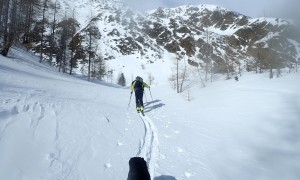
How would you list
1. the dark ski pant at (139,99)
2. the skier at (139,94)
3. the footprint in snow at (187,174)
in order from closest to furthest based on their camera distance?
the footprint in snow at (187,174) → the skier at (139,94) → the dark ski pant at (139,99)

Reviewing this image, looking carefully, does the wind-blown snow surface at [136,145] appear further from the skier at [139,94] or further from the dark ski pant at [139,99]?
the dark ski pant at [139,99]

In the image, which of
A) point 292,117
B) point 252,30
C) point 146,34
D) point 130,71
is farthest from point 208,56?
point 252,30

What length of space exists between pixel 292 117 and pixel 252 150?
4.91 metres

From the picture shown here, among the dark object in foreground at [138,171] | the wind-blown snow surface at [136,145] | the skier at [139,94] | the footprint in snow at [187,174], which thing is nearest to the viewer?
the dark object in foreground at [138,171]

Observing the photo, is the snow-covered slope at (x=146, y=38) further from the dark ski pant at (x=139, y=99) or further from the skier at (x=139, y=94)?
the dark ski pant at (x=139, y=99)

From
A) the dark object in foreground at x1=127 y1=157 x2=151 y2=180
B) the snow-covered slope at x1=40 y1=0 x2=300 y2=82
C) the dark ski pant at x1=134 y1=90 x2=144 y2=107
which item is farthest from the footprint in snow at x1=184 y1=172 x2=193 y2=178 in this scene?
the snow-covered slope at x1=40 y1=0 x2=300 y2=82

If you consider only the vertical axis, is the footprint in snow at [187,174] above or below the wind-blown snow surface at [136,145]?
below

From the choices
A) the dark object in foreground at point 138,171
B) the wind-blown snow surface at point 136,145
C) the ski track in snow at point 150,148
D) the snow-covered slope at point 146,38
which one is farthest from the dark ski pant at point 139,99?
the snow-covered slope at point 146,38

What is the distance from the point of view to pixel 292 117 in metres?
11.6

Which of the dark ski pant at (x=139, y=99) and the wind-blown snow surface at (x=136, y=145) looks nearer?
the wind-blown snow surface at (x=136, y=145)

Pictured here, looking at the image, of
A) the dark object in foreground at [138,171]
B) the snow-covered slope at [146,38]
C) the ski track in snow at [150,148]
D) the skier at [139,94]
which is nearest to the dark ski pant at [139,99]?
the skier at [139,94]

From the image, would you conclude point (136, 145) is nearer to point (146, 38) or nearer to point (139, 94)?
point (139, 94)

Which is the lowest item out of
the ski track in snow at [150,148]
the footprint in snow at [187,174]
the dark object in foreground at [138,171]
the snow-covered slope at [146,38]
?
the footprint in snow at [187,174]

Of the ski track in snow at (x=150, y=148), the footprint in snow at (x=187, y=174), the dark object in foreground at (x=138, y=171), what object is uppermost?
the dark object in foreground at (x=138, y=171)
